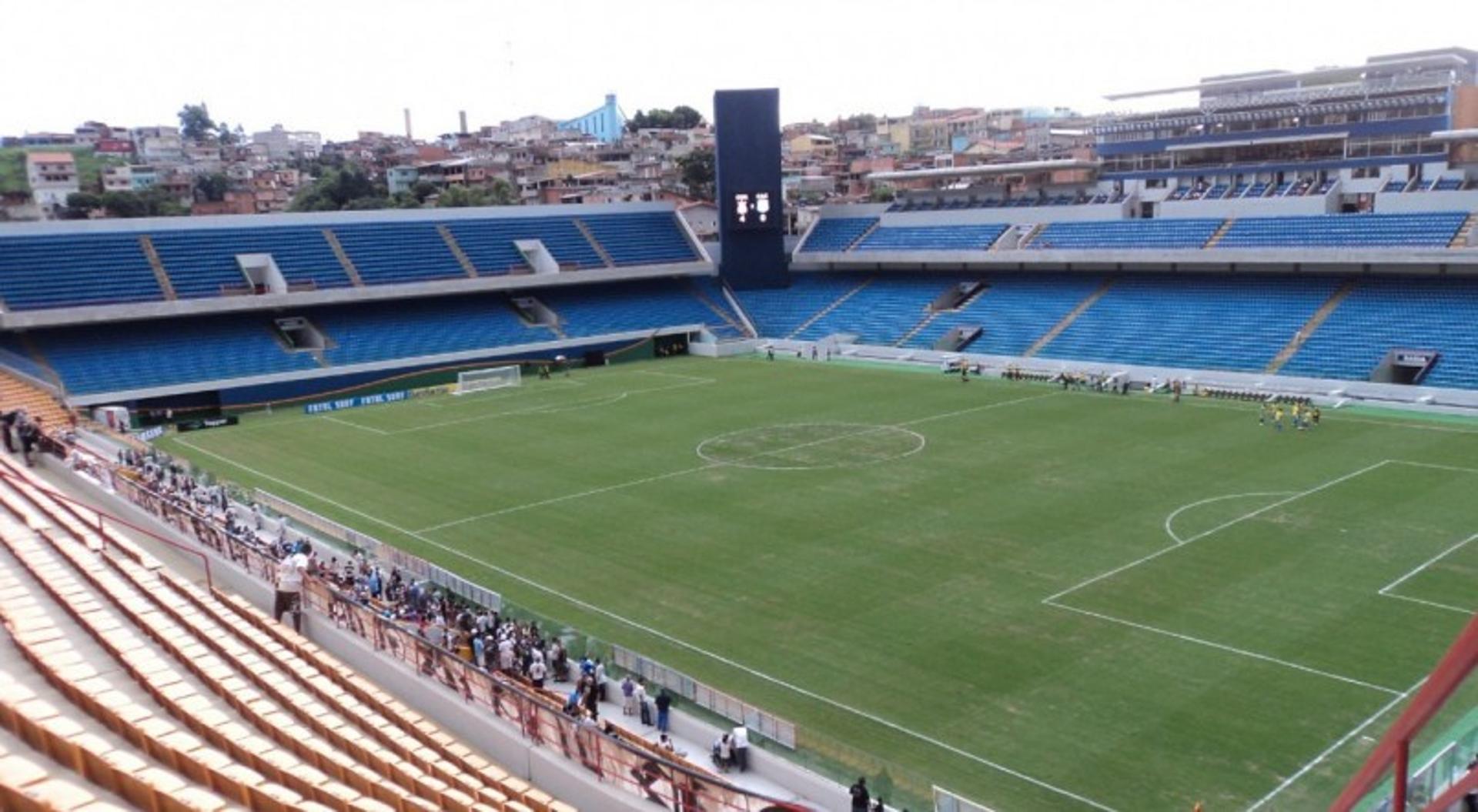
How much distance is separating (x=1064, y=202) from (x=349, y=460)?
38898mm

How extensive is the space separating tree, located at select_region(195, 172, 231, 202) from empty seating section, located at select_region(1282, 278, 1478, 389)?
10556cm

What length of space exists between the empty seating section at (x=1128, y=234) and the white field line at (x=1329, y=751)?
117 ft

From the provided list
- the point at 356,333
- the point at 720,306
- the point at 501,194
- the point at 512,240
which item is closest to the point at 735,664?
the point at 356,333

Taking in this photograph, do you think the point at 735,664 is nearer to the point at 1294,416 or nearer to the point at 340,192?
the point at 1294,416

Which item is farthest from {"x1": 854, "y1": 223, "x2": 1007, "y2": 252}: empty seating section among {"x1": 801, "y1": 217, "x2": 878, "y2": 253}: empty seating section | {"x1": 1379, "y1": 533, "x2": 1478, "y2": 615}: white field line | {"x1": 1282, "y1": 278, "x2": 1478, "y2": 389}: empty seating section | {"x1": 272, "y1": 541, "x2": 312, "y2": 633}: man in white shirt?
{"x1": 272, "y1": 541, "x2": 312, "y2": 633}: man in white shirt

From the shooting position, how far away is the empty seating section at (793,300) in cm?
6147

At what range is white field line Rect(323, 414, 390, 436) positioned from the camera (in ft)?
135

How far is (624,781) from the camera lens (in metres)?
13.9

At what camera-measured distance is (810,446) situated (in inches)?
1395

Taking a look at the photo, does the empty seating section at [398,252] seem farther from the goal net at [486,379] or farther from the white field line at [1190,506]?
the white field line at [1190,506]

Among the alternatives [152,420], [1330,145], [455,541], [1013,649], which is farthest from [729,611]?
[1330,145]

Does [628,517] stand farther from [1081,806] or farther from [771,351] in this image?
[771,351]

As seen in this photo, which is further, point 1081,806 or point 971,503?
point 971,503

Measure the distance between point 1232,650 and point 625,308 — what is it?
1785 inches
